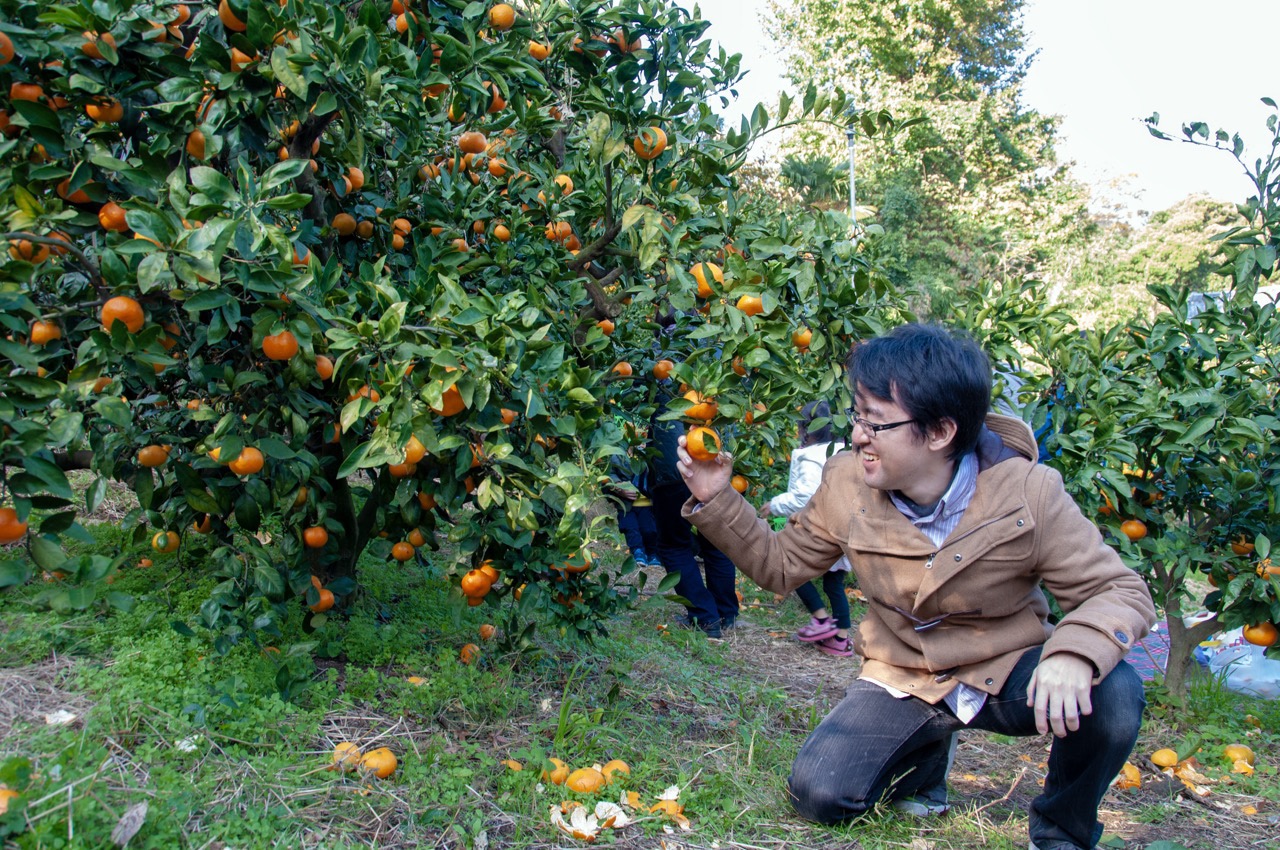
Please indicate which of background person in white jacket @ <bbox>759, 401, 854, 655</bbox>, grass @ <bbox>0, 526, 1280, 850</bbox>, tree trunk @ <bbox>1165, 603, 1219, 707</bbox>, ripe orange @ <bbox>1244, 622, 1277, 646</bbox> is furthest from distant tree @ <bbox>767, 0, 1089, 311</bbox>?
grass @ <bbox>0, 526, 1280, 850</bbox>

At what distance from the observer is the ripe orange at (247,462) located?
6.18 ft

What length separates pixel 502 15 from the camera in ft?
6.69

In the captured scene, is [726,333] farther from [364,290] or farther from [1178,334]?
[1178,334]

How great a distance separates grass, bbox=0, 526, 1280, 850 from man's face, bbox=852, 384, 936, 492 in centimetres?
81

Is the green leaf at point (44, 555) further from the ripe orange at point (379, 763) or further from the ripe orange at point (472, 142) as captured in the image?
the ripe orange at point (472, 142)

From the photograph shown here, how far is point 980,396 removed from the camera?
2047 mm

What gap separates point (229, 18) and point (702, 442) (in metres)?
1.30

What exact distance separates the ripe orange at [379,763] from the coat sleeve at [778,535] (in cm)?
85

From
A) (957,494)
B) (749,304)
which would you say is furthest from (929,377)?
(749,304)

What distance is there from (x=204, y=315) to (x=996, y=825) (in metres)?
2.22

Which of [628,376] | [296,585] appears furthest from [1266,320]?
[296,585]

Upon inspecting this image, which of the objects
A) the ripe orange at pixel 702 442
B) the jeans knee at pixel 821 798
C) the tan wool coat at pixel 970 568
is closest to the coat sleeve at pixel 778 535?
the tan wool coat at pixel 970 568

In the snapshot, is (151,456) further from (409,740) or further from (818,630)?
(818,630)

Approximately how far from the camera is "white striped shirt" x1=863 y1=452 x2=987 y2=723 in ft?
6.91
